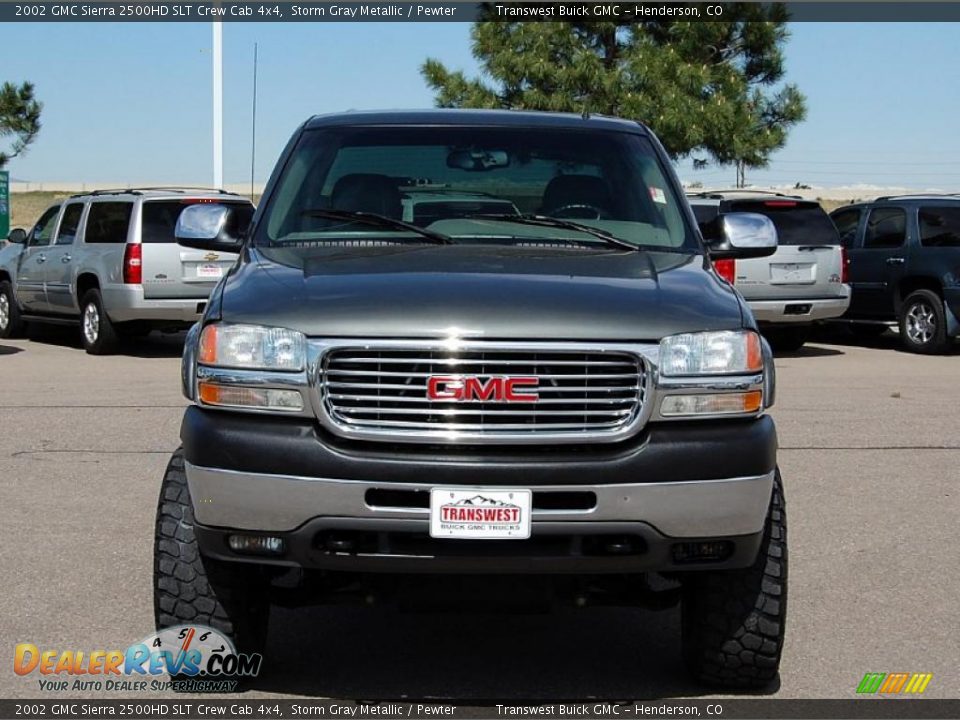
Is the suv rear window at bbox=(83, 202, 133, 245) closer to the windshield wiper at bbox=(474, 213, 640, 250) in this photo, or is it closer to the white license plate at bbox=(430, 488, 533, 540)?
the windshield wiper at bbox=(474, 213, 640, 250)

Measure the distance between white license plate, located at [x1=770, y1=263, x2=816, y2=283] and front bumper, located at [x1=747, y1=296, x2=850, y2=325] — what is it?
0.73 feet

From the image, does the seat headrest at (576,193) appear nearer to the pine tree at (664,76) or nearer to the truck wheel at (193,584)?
the truck wheel at (193,584)

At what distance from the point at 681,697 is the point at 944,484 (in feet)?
14.5

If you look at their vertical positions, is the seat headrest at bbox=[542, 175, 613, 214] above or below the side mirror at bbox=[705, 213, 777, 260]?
above

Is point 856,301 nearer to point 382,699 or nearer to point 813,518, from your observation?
point 813,518

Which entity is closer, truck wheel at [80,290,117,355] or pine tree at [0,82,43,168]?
truck wheel at [80,290,117,355]

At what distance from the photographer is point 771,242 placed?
5969 millimetres

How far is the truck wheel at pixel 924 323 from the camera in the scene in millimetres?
16797

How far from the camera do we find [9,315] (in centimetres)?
1908

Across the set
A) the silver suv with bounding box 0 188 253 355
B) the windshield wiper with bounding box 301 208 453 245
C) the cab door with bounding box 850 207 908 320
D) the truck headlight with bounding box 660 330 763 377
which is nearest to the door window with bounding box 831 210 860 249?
the cab door with bounding box 850 207 908 320

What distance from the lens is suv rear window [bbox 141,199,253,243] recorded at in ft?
52.7

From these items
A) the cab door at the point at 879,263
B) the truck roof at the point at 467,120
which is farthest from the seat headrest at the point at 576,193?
the cab door at the point at 879,263

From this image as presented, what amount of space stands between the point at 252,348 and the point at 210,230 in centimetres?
154

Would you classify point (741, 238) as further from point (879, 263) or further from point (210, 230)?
point (879, 263)
